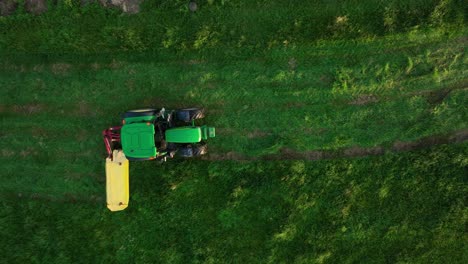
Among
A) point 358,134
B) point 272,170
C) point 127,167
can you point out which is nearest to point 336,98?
point 358,134

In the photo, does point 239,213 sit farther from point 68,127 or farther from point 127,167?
point 68,127

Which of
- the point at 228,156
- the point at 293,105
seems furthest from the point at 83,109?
the point at 293,105

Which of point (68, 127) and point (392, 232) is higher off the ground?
point (68, 127)

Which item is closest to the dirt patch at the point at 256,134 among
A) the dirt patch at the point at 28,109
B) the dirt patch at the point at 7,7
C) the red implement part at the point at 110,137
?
the red implement part at the point at 110,137

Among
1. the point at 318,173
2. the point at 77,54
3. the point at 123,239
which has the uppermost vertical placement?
the point at 77,54

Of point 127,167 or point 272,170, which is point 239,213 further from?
point 127,167

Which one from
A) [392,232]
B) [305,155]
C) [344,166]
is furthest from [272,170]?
[392,232]

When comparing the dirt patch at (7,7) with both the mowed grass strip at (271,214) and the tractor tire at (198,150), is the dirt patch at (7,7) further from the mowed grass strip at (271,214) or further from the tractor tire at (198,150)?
the tractor tire at (198,150)

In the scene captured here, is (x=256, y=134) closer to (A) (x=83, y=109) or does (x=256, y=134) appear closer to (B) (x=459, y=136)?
(A) (x=83, y=109)
